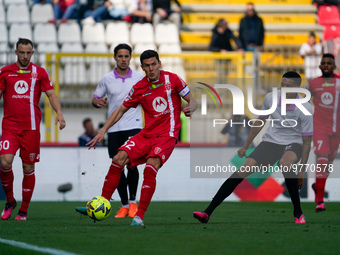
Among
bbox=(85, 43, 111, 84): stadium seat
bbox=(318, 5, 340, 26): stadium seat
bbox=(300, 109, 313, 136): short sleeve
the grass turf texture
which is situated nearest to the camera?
the grass turf texture

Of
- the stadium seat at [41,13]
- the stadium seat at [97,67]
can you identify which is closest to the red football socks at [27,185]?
the stadium seat at [97,67]

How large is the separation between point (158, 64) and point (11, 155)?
227 cm

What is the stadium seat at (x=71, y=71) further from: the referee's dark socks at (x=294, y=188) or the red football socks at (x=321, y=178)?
the referee's dark socks at (x=294, y=188)

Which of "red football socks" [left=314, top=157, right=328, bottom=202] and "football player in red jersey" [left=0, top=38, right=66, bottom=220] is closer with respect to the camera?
"football player in red jersey" [left=0, top=38, right=66, bottom=220]

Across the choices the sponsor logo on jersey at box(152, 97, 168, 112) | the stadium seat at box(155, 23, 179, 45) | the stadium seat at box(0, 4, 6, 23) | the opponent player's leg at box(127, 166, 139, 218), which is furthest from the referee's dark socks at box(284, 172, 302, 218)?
the stadium seat at box(0, 4, 6, 23)

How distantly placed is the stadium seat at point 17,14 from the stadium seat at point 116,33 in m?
2.47

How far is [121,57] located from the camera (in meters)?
9.73

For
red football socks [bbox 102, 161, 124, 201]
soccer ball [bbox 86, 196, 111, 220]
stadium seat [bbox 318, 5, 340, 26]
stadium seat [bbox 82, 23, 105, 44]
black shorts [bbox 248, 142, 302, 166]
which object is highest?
stadium seat [bbox 318, 5, 340, 26]

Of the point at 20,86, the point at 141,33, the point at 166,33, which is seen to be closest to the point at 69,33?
the point at 141,33

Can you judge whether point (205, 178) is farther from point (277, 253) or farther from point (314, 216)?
point (277, 253)

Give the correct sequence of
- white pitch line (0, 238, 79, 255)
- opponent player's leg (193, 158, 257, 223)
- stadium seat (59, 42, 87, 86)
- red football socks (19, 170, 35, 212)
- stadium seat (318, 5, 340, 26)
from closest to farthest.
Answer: white pitch line (0, 238, 79, 255), opponent player's leg (193, 158, 257, 223), red football socks (19, 170, 35, 212), stadium seat (59, 42, 87, 86), stadium seat (318, 5, 340, 26)

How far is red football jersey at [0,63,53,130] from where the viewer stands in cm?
910

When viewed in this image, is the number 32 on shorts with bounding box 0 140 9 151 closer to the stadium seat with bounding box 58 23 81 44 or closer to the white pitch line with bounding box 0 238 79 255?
the white pitch line with bounding box 0 238 79 255

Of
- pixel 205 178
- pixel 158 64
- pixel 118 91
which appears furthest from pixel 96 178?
pixel 158 64
